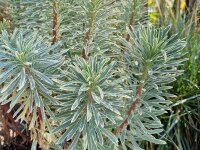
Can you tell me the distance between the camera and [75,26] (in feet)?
4.82

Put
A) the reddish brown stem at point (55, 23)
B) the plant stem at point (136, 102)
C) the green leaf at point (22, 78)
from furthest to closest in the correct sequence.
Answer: the reddish brown stem at point (55, 23), the plant stem at point (136, 102), the green leaf at point (22, 78)

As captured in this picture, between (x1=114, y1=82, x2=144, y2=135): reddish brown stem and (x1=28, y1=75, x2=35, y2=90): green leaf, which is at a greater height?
(x1=28, y1=75, x2=35, y2=90): green leaf

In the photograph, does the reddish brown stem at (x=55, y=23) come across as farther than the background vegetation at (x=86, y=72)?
Yes

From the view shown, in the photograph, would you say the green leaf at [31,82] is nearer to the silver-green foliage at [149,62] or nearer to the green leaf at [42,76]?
the green leaf at [42,76]

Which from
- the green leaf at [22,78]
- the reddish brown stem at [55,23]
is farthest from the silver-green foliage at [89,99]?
the reddish brown stem at [55,23]

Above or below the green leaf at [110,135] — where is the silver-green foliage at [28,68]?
above

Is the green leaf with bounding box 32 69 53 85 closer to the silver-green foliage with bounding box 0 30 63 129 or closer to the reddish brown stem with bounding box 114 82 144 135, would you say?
the silver-green foliage with bounding box 0 30 63 129

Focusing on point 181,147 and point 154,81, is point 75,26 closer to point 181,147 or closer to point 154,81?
point 154,81

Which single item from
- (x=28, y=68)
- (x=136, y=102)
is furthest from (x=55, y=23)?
(x=136, y=102)

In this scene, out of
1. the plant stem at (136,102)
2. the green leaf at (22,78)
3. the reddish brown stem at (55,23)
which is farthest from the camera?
the reddish brown stem at (55,23)

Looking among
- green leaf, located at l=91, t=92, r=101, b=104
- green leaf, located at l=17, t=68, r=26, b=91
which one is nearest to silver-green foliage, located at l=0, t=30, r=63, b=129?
green leaf, located at l=17, t=68, r=26, b=91

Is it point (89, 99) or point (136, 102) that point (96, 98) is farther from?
point (136, 102)

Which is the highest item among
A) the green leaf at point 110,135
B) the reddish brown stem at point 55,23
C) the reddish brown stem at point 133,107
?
the reddish brown stem at point 55,23

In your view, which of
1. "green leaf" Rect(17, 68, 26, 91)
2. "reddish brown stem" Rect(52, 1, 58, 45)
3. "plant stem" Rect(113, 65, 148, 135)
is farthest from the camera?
"reddish brown stem" Rect(52, 1, 58, 45)
